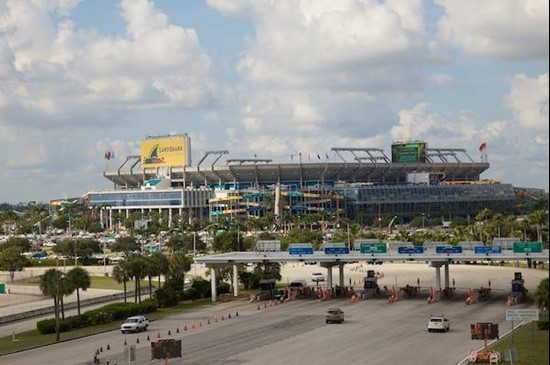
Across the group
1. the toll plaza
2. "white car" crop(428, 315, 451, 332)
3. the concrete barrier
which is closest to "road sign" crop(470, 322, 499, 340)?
"white car" crop(428, 315, 451, 332)

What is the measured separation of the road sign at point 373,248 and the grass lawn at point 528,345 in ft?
103

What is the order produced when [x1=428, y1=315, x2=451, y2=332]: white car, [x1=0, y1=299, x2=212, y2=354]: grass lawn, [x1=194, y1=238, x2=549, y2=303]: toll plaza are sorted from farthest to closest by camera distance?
[x1=194, y1=238, x2=549, y2=303]: toll plaza, [x1=0, y1=299, x2=212, y2=354]: grass lawn, [x1=428, y1=315, x2=451, y2=332]: white car

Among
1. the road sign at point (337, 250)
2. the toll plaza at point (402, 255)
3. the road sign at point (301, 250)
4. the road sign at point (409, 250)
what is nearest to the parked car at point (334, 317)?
the toll plaza at point (402, 255)

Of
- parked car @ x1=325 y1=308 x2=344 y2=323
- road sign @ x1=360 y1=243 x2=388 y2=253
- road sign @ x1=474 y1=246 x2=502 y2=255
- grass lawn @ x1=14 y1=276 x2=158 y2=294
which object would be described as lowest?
parked car @ x1=325 y1=308 x2=344 y2=323

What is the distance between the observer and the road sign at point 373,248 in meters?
99.7

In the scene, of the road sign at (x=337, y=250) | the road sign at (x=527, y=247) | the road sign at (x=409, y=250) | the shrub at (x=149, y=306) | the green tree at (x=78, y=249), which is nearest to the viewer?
the shrub at (x=149, y=306)

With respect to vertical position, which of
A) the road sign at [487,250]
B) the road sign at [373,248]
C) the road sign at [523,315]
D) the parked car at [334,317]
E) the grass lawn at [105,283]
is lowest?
the parked car at [334,317]

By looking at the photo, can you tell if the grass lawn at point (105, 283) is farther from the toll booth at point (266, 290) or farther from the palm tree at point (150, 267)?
the toll booth at point (266, 290)

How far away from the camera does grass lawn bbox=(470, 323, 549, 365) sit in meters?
51.5

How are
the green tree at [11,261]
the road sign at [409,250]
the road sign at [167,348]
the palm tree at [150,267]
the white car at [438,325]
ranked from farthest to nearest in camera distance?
the green tree at [11,261], the road sign at [409,250], the palm tree at [150,267], the white car at [438,325], the road sign at [167,348]

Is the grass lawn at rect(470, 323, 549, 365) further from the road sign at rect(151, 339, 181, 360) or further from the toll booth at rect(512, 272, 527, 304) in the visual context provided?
the toll booth at rect(512, 272, 527, 304)

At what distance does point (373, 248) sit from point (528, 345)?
4205 centimetres

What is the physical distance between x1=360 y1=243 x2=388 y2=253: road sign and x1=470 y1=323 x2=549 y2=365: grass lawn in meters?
31.4

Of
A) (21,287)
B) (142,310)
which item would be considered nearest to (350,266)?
(21,287)
